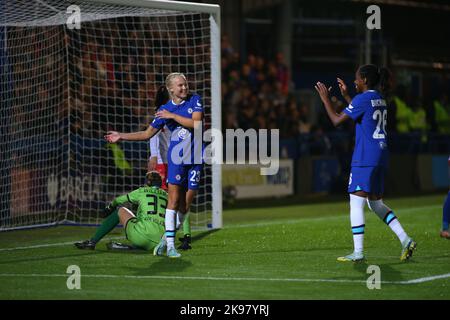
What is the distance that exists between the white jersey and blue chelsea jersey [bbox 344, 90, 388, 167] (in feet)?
10.4

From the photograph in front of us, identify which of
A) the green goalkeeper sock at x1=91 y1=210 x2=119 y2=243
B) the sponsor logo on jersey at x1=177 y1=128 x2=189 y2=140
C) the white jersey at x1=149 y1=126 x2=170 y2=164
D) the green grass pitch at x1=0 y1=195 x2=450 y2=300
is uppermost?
the sponsor logo on jersey at x1=177 y1=128 x2=189 y2=140

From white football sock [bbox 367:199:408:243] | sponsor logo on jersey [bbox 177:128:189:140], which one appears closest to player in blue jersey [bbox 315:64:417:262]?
white football sock [bbox 367:199:408:243]

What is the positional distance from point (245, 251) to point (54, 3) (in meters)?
4.58

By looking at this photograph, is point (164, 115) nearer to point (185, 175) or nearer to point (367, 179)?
point (185, 175)

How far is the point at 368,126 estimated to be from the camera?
10.2 metres

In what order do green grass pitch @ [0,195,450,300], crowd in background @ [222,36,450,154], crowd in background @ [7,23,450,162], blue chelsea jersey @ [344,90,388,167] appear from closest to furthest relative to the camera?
green grass pitch @ [0,195,450,300] → blue chelsea jersey @ [344,90,388,167] → crowd in background @ [7,23,450,162] → crowd in background @ [222,36,450,154]

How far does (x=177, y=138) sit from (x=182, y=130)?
0.34 ft

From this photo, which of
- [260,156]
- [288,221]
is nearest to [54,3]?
[288,221]

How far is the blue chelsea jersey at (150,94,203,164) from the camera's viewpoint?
10.8 metres

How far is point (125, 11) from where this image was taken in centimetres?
1397

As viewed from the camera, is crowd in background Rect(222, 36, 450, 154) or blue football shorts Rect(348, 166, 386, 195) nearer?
blue football shorts Rect(348, 166, 386, 195)

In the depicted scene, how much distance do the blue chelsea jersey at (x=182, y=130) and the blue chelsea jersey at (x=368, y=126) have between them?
1715mm

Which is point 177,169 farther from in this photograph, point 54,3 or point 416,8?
point 416,8

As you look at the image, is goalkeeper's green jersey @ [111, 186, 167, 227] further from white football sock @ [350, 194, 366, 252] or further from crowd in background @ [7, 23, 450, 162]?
crowd in background @ [7, 23, 450, 162]
